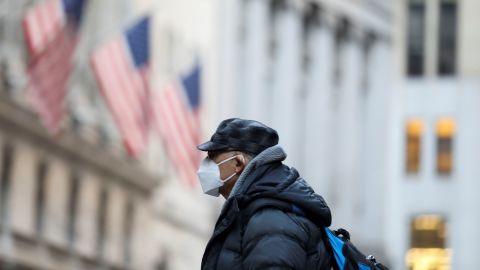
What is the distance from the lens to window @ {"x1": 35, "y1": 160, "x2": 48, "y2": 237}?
51312 millimetres

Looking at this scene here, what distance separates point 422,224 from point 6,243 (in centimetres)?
3857

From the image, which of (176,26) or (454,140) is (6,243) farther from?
(454,140)

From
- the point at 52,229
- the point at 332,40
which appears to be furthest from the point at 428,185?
the point at 52,229

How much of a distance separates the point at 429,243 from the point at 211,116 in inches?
699

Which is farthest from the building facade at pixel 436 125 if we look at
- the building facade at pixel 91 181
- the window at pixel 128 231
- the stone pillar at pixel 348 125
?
the window at pixel 128 231

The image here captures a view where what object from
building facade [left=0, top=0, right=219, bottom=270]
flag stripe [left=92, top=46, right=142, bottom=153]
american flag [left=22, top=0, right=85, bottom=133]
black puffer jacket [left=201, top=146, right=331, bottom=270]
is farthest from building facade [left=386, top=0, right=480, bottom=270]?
black puffer jacket [left=201, top=146, right=331, bottom=270]

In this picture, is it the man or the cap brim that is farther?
the cap brim

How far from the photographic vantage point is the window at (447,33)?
86.2 meters

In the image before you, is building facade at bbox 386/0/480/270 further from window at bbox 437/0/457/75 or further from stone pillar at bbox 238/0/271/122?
stone pillar at bbox 238/0/271/122

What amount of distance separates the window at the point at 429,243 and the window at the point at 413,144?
233 centimetres

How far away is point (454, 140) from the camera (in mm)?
87375

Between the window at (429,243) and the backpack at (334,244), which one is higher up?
the backpack at (334,244)

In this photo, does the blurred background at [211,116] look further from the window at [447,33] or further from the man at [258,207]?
the man at [258,207]

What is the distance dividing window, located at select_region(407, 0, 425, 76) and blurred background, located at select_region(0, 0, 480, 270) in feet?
0.30
